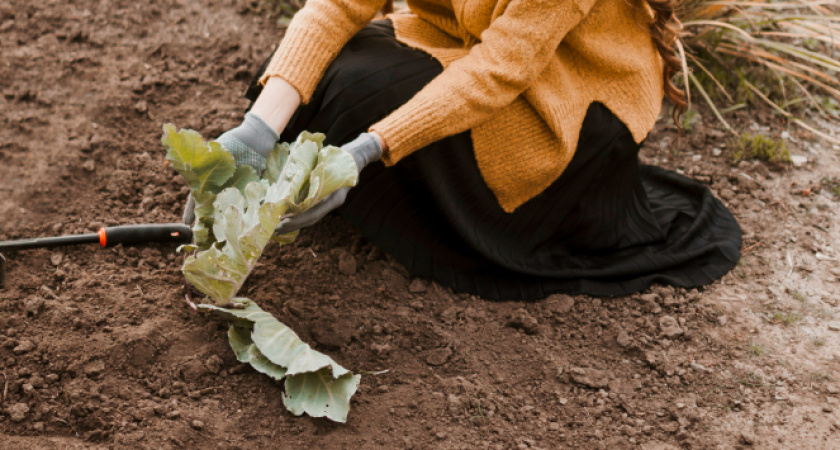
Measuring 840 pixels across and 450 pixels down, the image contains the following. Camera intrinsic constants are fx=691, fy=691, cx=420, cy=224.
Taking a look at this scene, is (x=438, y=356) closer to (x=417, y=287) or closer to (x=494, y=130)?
(x=417, y=287)

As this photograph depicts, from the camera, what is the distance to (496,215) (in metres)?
2.11

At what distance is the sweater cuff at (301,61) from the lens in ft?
5.95

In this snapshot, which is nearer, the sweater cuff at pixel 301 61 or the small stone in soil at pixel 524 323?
the sweater cuff at pixel 301 61

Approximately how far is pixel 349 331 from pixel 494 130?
69 cm

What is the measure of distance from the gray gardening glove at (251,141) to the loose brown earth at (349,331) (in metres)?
0.40

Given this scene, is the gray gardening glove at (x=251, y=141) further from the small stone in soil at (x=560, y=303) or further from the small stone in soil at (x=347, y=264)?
the small stone in soil at (x=560, y=303)

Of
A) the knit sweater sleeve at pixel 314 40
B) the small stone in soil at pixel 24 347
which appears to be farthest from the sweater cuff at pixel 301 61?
the small stone in soil at pixel 24 347

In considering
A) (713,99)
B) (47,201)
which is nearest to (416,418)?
(47,201)

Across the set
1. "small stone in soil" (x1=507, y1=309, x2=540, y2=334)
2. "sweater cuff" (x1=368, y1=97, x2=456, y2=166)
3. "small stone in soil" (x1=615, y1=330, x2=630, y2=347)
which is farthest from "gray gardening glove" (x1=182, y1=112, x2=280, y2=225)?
"small stone in soil" (x1=615, y1=330, x2=630, y2=347)

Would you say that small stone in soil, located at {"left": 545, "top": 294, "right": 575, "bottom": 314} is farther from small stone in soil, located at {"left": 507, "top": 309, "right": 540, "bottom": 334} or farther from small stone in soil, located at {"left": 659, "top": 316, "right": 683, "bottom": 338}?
small stone in soil, located at {"left": 659, "top": 316, "right": 683, "bottom": 338}

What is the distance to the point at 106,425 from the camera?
156 centimetres

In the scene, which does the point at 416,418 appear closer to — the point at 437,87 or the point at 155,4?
the point at 437,87

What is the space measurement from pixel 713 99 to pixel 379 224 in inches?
74.7

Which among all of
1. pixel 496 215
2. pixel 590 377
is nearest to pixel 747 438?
pixel 590 377
